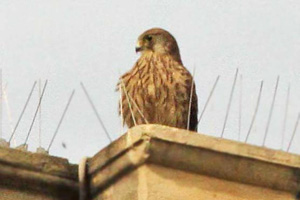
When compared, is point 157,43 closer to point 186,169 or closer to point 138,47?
point 138,47

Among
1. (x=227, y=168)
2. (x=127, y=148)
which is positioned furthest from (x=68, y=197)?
(x=227, y=168)

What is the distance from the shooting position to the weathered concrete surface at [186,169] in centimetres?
423

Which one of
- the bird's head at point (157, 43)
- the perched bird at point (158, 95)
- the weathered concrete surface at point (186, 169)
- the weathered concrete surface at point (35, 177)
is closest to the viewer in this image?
the weathered concrete surface at point (186, 169)

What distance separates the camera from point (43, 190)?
14.6 ft

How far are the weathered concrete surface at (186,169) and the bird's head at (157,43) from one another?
12.2ft

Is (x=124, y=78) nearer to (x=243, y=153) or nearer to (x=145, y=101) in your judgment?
(x=145, y=101)

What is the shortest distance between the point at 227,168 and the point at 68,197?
0.78 metres

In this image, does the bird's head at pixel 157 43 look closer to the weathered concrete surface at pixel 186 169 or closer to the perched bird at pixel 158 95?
the perched bird at pixel 158 95

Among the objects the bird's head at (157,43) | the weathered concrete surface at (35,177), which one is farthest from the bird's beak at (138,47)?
the weathered concrete surface at (35,177)

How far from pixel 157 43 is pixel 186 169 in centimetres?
429

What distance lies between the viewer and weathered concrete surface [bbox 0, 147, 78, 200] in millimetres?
4344

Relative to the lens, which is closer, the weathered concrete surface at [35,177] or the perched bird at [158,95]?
the weathered concrete surface at [35,177]

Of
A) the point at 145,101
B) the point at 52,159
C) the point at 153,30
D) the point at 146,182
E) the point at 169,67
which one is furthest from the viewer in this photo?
the point at 153,30

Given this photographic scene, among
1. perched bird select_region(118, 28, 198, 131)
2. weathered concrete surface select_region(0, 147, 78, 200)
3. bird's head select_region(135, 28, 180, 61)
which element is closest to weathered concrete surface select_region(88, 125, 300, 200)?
weathered concrete surface select_region(0, 147, 78, 200)
